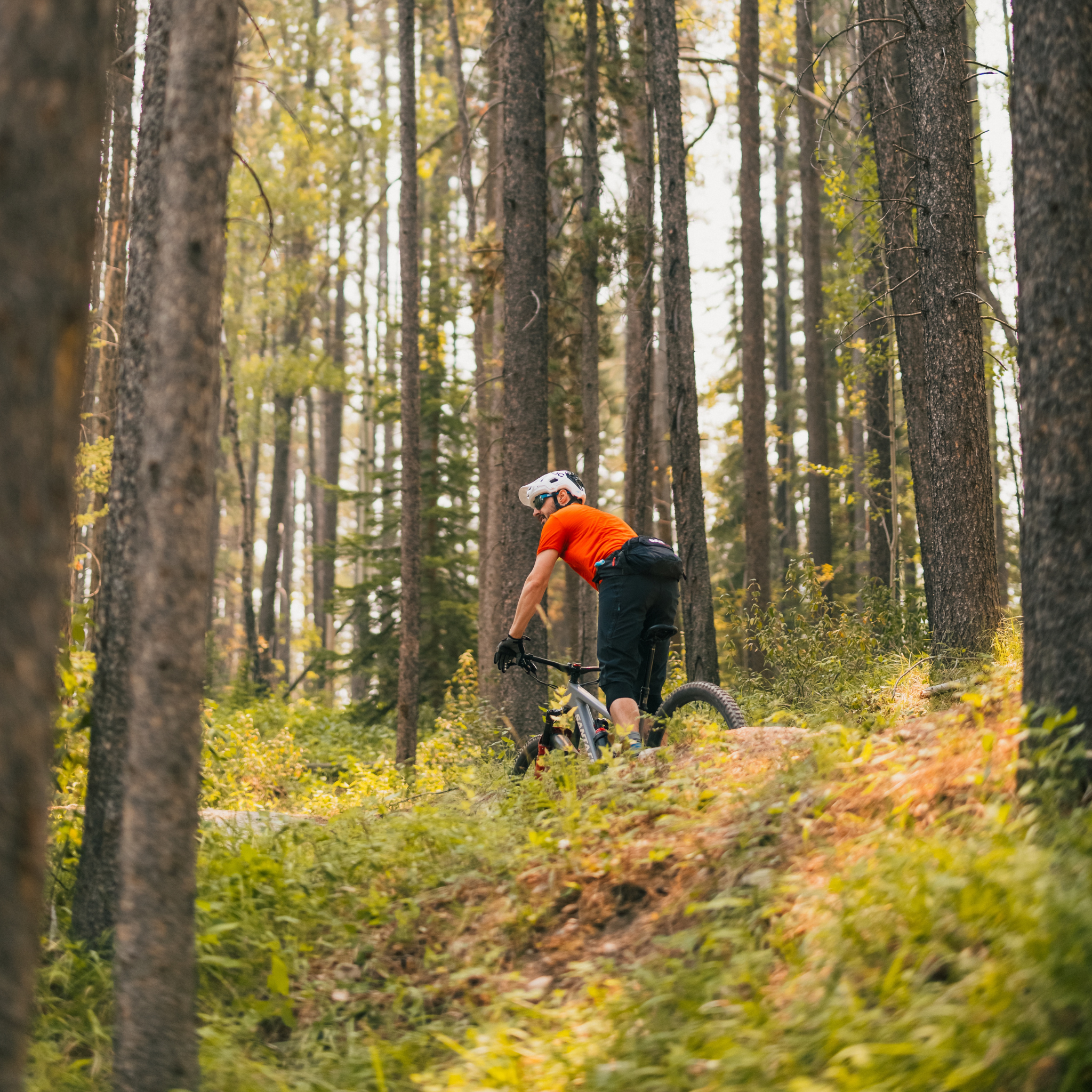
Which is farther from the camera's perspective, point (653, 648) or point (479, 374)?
point (479, 374)

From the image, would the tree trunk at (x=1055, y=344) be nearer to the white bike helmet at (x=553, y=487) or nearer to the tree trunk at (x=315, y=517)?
the white bike helmet at (x=553, y=487)

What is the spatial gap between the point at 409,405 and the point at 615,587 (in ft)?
26.2

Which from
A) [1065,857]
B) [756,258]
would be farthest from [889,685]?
[756,258]

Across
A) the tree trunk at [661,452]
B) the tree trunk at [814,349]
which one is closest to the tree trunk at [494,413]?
the tree trunk at [661,452]

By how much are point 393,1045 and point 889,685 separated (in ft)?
16.6

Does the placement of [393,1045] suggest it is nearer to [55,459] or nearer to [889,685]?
[55,459]

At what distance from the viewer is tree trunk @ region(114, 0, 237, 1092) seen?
11.4 feet

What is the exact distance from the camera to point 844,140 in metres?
20.2

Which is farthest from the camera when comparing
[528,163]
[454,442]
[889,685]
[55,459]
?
[454,442]

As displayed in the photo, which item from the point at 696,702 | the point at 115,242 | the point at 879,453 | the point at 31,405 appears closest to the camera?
the point at 31,405

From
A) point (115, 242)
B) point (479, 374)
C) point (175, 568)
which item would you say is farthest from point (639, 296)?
point (175, 568)

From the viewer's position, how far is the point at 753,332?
671 inches

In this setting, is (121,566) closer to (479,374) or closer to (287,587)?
(479,374)

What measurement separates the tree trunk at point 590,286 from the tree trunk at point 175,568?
10558mm
